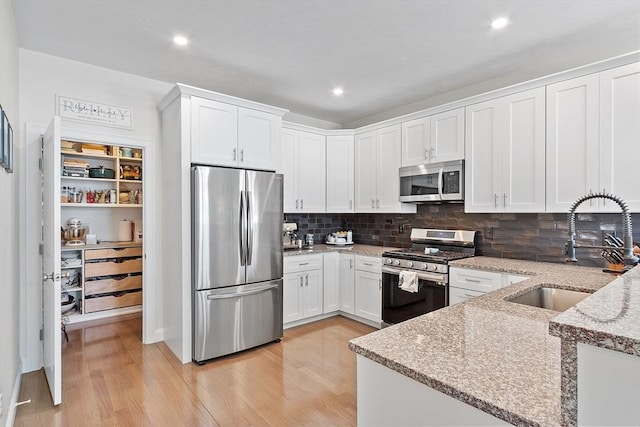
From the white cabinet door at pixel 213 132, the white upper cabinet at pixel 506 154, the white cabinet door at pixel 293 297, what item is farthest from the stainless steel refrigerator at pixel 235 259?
the white upper cabinet at pixel 506 154

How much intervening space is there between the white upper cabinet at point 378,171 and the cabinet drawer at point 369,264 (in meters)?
0.66

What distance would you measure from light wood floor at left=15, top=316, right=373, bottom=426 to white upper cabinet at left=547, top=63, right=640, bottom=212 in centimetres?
232

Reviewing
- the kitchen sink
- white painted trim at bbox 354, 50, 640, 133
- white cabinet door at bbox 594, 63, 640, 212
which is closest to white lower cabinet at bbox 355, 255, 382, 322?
white painted trim at bbox 354, 50, 640, 133

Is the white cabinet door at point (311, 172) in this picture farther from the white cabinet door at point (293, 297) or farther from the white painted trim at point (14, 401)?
the white painted trim at point (14, 401)

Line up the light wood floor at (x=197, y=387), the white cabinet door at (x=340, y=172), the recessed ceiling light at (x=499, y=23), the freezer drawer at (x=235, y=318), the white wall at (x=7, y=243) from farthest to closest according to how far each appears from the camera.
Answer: the white cabinet door at (x=340, y=172) < the freezer drawer at (x=235, y=318) < the recessed ceiling light at (x=499, y=23) < the light wood floor at (x=197, y=387) < the white wall at (x=7, y=243)

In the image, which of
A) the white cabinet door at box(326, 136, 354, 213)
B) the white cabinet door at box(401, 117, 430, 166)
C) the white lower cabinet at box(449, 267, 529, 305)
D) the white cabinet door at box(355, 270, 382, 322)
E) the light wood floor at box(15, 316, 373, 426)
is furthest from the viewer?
the white cabinet door at box(326, 136, 354, 213)

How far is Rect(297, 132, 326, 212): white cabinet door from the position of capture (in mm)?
4254

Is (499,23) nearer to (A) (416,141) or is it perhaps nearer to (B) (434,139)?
(B) (434,139)

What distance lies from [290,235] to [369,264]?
3.72 feet

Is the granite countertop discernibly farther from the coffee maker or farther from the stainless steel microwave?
the coffee maker

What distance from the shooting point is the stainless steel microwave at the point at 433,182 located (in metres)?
3.43

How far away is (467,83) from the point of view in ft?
11.8

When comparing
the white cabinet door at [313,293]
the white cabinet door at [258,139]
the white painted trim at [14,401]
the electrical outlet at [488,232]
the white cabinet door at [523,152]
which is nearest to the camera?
the white painted trim at [14,401]

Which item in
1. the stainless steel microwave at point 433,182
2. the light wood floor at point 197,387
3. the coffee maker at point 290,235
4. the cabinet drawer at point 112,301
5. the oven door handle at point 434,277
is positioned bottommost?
the light wood floor at point 197,387
